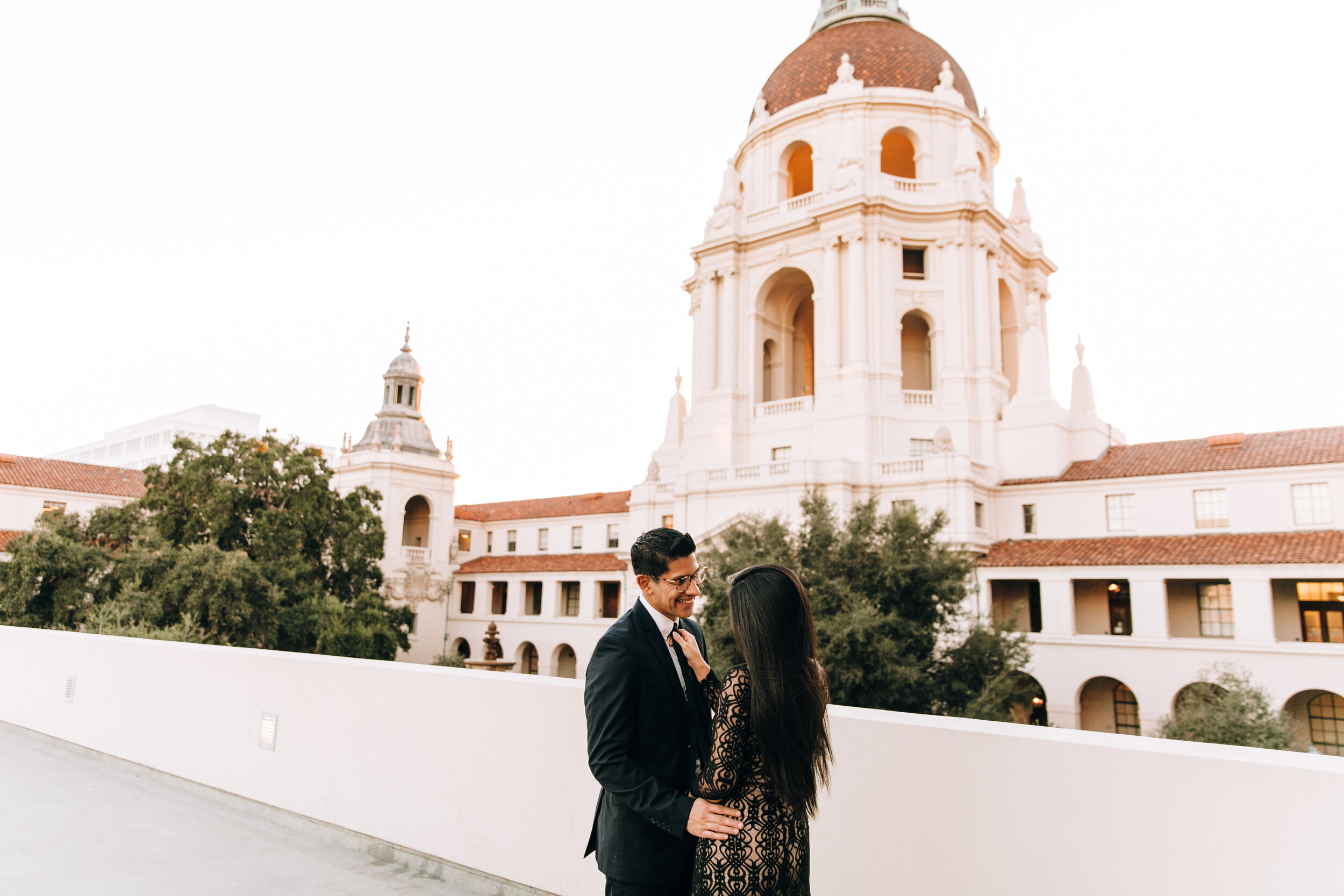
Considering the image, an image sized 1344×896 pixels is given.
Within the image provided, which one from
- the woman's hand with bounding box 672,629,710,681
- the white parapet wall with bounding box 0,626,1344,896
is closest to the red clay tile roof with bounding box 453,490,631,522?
the white parapet wall with bounding box 0,626,1344,896

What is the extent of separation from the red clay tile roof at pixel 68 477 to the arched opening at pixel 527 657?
77.9ft

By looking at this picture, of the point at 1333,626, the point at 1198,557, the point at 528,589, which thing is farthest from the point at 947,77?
the point at 528,589

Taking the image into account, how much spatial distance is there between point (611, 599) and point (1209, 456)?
95.8 feet

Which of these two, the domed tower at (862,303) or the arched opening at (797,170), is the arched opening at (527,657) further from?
the arched opening at (797,170)

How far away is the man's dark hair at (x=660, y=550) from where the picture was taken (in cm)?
320

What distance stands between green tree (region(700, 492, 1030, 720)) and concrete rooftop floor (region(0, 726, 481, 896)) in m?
12.9

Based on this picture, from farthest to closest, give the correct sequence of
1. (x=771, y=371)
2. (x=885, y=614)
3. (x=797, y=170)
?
(x=797, y=170)
(x=771, y=371)
(x=885, y=614)

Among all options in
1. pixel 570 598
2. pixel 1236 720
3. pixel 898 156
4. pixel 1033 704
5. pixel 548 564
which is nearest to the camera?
pixel 1236 720

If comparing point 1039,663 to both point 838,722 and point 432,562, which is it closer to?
point 838,722

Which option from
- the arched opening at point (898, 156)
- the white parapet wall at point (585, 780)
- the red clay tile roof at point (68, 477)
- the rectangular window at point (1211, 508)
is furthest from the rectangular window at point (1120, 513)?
the red clay tile roof at point (68, 477)

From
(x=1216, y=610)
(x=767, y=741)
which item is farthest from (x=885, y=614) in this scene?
(x=767, y=741)

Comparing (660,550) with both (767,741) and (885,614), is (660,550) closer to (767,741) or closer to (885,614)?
(767,741)

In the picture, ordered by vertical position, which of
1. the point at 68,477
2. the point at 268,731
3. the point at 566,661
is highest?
the point at 68,477

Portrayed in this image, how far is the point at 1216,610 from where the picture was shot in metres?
28.2
